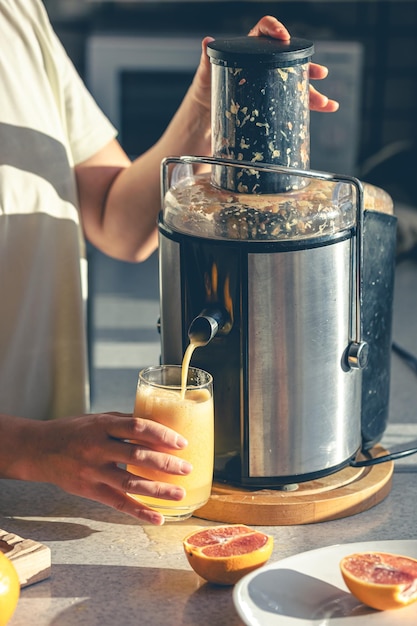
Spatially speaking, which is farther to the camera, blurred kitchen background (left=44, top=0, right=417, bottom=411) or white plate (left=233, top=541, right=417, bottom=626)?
blurred kitchen background (left=44, top=0, right=417, bottom=411)

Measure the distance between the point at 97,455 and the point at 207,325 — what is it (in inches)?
6.1

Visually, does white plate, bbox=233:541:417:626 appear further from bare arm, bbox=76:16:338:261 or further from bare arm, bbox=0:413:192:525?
bare arm, bbox=76:16:338:261

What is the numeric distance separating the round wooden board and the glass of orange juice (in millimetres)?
41

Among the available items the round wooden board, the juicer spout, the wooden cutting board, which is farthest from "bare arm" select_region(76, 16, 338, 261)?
the wooden cutting board

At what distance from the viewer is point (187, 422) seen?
97 centimetres

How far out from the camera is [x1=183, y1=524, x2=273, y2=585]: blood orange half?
896 mm

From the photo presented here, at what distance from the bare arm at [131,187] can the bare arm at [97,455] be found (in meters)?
0.44

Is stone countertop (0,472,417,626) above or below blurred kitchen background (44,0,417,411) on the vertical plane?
below

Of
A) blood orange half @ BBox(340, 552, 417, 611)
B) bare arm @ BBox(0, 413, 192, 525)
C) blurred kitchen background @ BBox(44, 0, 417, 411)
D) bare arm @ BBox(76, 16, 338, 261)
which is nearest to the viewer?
blood orange half @ BBox(340, 552, 417, 611)

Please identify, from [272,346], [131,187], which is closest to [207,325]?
[272,346]

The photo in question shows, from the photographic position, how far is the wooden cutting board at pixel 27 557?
0.90m

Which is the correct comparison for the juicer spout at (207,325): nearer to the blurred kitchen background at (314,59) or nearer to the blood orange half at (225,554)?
the blood orange half at (225,554)

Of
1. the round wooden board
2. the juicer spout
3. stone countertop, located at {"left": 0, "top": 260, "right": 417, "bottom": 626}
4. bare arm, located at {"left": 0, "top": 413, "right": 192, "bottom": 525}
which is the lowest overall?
stone countertop, located at {"left": 0, "top": 260, "right": 417, "bottom": 626}

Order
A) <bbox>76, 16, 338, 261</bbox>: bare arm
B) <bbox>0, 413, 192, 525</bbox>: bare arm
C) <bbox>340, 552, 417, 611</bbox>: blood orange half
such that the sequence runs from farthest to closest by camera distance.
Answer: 1. <bbox>76, 16, 338, 261</bbox>: bare arm
2. <bbox>0, 413, 192, 525</bbox>: bare arm
3. <bbox>340, 552, 417, 611</bbox>: blood orange half
